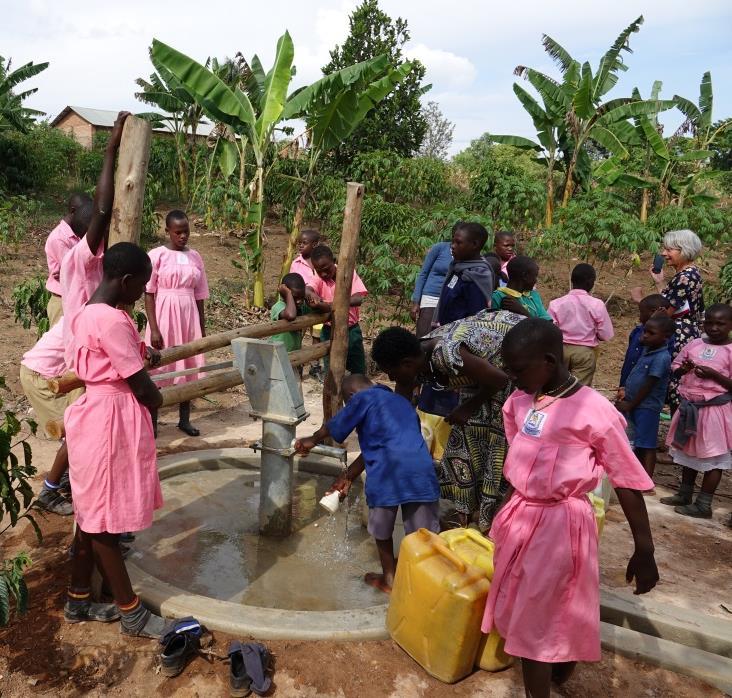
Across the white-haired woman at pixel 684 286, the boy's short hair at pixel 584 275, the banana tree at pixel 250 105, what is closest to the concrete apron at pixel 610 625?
the white-haired woman at pixel 684 286

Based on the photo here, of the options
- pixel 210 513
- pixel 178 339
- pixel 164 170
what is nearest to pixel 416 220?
pixel 178 339

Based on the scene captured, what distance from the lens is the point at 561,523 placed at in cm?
203

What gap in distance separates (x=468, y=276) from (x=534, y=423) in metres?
1.98

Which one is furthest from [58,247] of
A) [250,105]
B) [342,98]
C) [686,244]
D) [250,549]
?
[250,105]

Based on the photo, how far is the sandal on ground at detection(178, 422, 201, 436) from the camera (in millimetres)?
4922

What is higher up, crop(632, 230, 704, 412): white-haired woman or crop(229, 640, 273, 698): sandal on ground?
crop(632, 230, 704, 412): white-haired woman

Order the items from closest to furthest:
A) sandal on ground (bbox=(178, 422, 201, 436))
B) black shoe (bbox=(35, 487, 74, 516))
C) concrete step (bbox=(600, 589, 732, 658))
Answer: concrete step (bbox=(600, 589, 732, 658)) < black shoe (bbox=(35, 487, 74, 516)) < sandal on ground (bbox=(178, 422, 201, 436))

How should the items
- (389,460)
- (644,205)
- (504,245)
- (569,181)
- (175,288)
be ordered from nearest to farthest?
(389,460), (175,288), (504,245), (569,181), (644,205)

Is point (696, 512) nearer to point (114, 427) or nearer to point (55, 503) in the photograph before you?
point (114, 427)

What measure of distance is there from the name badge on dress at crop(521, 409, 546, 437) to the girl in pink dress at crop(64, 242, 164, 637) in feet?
4.57

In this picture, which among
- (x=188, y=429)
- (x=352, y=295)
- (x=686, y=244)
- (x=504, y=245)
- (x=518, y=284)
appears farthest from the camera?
(x=504, y=245)

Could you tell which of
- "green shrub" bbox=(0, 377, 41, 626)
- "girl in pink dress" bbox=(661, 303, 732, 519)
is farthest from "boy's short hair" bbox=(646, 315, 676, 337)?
"green shrub" bbox=(0, 377, 41, 626)

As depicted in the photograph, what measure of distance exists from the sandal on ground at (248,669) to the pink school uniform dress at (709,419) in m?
3.20

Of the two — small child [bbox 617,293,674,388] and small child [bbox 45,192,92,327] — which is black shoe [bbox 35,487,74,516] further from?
small child [bbox 617,293,674,388]
